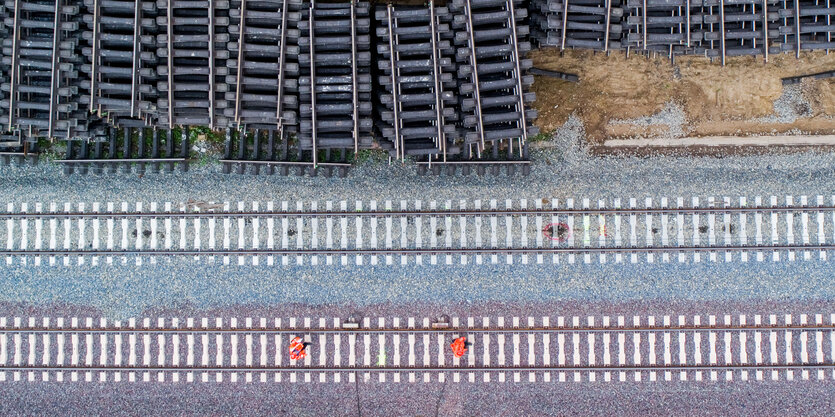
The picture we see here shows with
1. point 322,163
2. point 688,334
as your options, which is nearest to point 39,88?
point 322,163

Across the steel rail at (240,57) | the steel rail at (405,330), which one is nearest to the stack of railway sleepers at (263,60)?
the steel rail at (240,57)

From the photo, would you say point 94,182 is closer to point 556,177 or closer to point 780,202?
point 556,177

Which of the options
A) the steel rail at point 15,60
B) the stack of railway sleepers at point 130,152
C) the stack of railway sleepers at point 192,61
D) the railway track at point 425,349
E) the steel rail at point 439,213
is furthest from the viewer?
the railway track at point 425,349

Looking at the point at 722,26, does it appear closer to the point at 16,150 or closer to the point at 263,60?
the point at 263,60

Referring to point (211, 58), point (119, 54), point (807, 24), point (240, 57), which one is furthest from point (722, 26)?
point (119, 54)

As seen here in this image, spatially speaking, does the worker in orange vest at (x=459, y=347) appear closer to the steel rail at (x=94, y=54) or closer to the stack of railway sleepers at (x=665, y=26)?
the stack of railway sleepers at (x=665, y=26)

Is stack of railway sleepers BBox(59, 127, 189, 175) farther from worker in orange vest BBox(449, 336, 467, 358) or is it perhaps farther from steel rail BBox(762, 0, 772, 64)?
steel rail BBox(762, 0, 772, 64)

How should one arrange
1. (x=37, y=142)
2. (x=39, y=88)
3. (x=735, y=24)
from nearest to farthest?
(x=39, y=88), (x=735, y=24), (x=37, y=142)
